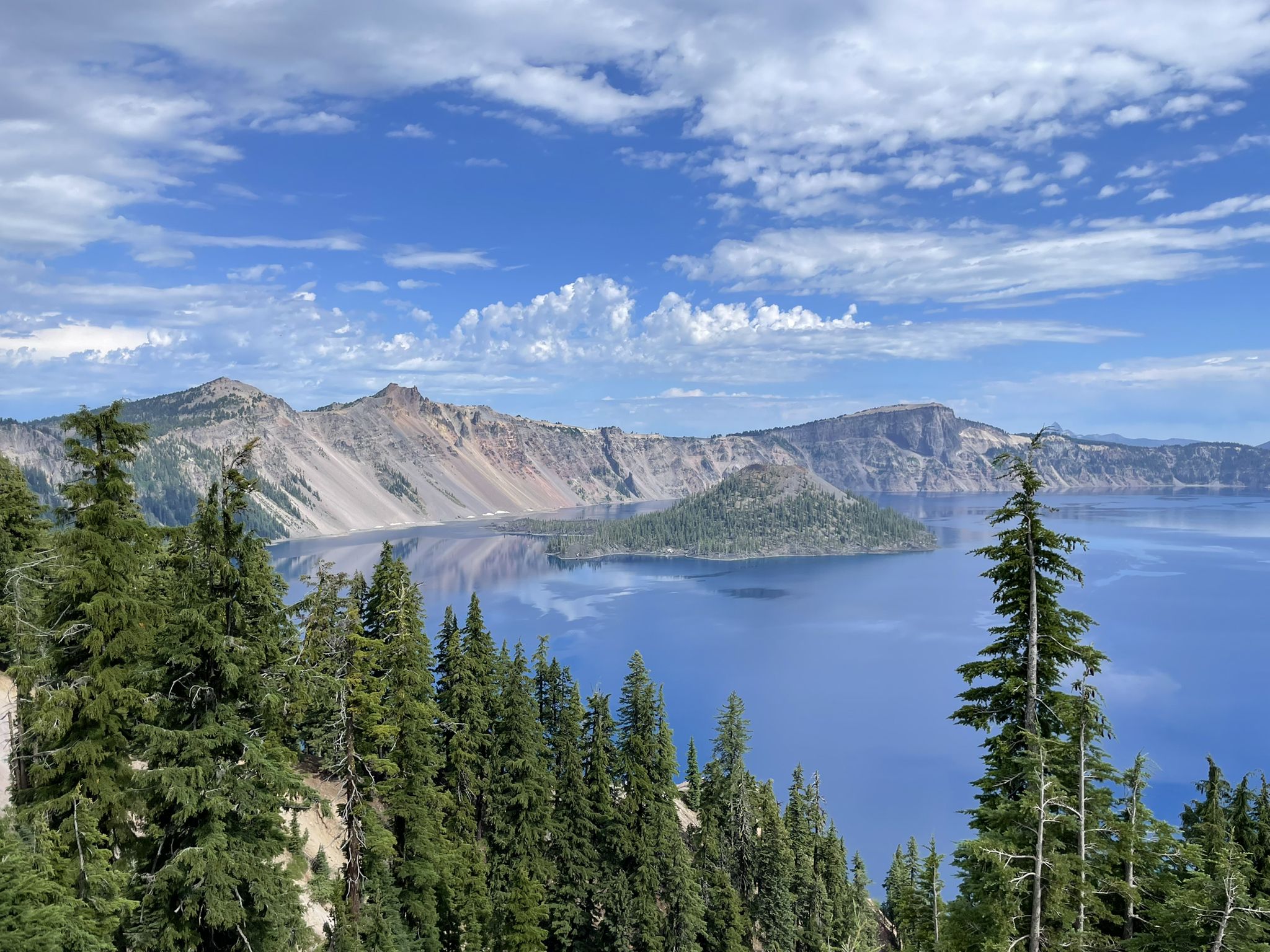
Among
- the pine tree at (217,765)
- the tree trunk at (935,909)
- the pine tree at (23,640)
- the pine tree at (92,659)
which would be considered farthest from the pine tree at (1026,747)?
the pine tree at (23,640)

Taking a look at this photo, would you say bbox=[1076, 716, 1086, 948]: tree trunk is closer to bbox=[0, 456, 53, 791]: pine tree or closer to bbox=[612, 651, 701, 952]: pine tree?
bbox=[0, 456, 53, 791]: pine tree

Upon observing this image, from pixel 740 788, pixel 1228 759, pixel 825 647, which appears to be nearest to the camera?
pixel 740 788

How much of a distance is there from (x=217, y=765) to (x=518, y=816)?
2675 cm

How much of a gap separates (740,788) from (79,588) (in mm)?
45596

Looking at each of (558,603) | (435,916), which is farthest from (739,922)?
(558,603)

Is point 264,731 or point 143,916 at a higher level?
point 264,731

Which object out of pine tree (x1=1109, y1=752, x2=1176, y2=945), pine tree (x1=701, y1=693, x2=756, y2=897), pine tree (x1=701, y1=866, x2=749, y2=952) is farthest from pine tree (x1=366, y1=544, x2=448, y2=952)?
pine tree (x1=701, y1=693, x2=756, y2=897)

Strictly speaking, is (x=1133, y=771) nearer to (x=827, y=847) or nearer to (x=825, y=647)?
(x=827, y=847)

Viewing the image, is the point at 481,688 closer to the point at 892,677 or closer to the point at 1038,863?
the point at 1038,863

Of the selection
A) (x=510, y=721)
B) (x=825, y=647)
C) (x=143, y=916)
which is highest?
(x=143, y=916)

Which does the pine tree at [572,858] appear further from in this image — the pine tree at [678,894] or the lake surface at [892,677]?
the lake surface at [892,677]

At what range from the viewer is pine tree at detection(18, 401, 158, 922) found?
18828 mm

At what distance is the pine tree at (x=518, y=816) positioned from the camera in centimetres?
3488

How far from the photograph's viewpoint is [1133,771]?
21234 millimetres
